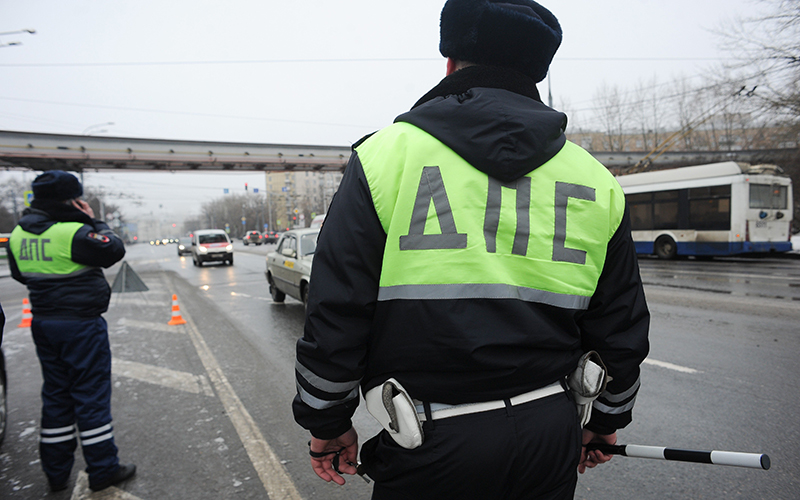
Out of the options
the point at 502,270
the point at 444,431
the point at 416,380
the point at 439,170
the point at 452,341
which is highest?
the point at 439,170

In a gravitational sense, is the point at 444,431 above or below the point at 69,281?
below

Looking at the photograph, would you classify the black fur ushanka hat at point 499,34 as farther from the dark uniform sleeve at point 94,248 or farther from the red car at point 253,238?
the red car at point 253,238

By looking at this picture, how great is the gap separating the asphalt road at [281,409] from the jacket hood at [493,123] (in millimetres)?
2389

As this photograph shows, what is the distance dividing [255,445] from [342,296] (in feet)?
9.05

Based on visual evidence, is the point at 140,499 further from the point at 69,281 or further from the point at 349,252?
the point at 349,252

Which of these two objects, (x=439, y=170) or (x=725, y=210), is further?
(x=725, y=210)

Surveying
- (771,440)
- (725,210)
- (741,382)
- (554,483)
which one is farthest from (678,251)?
(554,483)

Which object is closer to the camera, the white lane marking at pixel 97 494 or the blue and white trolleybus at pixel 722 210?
the white lane marking at pixel 97 494

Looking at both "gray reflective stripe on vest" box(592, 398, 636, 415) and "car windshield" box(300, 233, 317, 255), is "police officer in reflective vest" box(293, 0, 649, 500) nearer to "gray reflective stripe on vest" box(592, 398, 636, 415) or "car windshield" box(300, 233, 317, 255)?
"gray reflective stripe on vest" box(592, 398, 636, 415)

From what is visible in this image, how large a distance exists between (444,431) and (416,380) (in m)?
0.15

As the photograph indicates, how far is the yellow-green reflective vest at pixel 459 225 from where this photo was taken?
3.96 feet

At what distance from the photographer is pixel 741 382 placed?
4289 mm

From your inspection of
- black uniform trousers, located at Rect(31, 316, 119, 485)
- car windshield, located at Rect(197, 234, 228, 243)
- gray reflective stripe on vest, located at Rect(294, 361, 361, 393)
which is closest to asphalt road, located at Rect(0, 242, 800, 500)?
black uniform trousers, located at Rect(31, 316, 119, 485)

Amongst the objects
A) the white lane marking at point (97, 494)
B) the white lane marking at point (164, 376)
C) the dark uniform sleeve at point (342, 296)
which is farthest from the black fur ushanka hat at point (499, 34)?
the white lane marking at point (164, 376)
